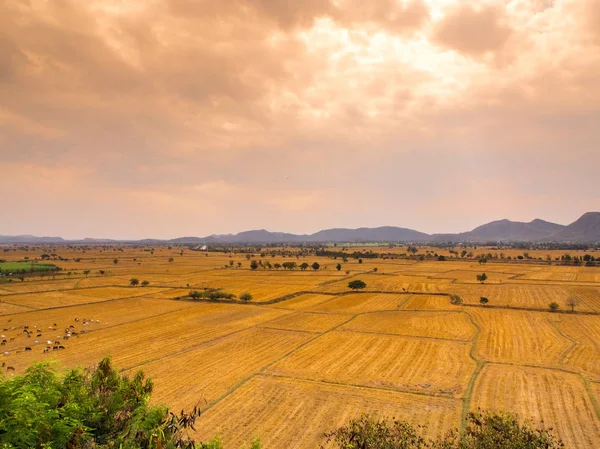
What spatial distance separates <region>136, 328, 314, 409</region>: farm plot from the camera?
3403 centimetres

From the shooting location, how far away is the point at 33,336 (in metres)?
57.6

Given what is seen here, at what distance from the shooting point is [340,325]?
63719 mm

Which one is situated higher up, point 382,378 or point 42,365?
point 42,365

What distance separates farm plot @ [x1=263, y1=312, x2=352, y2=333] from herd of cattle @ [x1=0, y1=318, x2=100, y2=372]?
31.5 metres

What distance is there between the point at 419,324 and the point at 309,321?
65.2ft

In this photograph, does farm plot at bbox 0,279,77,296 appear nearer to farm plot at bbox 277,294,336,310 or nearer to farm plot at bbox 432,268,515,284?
farm plot at bbox 277,294,336,310

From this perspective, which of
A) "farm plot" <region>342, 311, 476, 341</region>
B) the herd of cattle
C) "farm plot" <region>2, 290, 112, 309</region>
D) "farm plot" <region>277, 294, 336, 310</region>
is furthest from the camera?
"farm plot" <region>2, 290, 112, 309</region>

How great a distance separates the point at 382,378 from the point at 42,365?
30619mm

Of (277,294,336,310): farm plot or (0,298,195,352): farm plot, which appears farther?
(277,294,336,310): farm plot

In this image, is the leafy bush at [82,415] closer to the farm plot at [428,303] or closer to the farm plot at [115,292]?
the farm plot at [428,303]

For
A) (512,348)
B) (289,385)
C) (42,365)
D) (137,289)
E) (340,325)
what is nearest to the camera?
(42,365)

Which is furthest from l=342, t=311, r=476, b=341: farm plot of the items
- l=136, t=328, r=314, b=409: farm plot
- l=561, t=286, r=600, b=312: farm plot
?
l=561, t=286, r=600, b=312: farm plot

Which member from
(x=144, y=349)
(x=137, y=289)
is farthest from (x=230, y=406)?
(x=137, y=289)

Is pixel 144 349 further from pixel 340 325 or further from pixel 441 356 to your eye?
pixel 441 356
